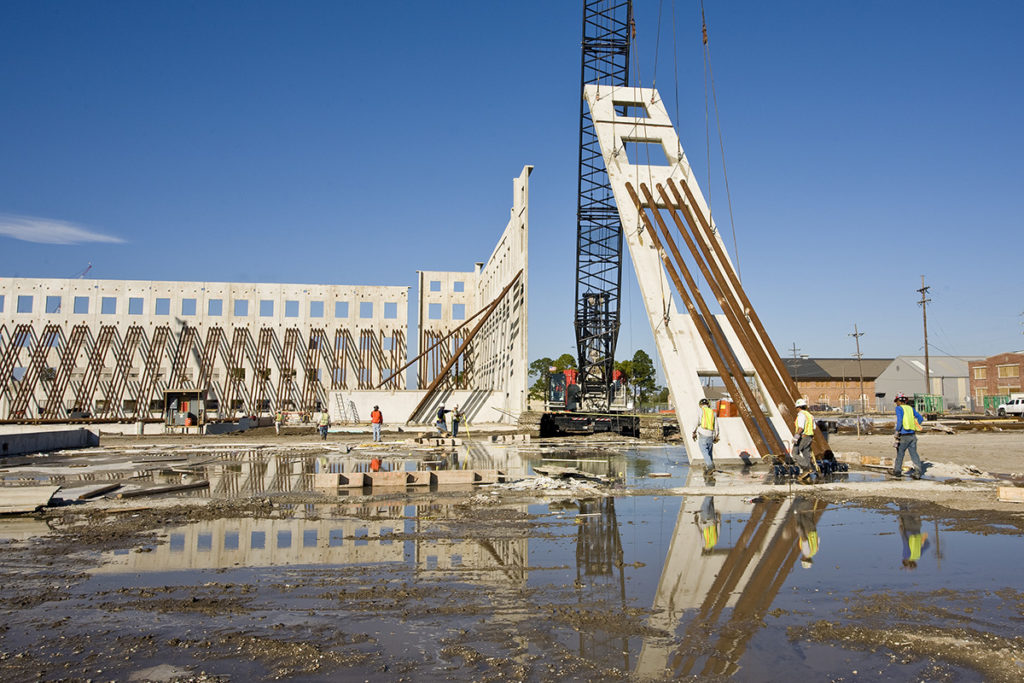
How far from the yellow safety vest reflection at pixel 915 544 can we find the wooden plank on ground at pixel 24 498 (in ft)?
38.0

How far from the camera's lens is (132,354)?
47031 millimetres

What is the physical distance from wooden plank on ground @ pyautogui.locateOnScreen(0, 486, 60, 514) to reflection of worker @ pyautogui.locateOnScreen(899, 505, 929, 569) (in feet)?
37.7

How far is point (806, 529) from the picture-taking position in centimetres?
890

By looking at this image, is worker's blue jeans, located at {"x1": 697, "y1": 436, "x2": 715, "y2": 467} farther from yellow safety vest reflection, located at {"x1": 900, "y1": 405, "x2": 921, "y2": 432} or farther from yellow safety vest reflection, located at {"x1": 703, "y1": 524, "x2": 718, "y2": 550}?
yellow safety vest reflection, located at {"x1": 703, "y1": 524, "x2": 718, "y2": 550}

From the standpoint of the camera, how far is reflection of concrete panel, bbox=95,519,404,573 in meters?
7.36

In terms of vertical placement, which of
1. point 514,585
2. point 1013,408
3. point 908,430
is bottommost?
point 514,585

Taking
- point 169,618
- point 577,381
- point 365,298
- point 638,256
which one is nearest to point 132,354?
point 365,298

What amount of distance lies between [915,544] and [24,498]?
1206 cm

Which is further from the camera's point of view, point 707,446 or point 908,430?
point 707,446

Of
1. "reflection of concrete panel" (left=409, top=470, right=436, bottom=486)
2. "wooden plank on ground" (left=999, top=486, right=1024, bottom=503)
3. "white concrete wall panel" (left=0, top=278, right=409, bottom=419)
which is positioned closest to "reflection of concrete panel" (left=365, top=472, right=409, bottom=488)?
"reflection of concrete panel" (left=409, top=470, right=436, bottom=486)

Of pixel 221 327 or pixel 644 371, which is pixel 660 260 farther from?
pixel 644 371

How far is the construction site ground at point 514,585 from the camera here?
14.8ft

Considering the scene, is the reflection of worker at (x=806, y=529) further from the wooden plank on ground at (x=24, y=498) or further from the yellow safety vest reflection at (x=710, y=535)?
the wooden plank on ground at (x=24, y=498)

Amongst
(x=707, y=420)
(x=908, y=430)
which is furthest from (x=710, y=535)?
(x=707, y=420)
